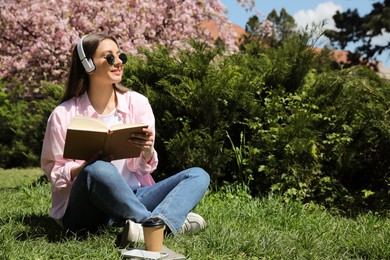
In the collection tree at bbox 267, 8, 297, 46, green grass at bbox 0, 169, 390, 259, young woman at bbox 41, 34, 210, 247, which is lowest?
green grass at bbox 0, 169, 390, 259

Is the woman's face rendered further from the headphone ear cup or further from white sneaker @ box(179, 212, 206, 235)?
white sneaker @ box(179, 212, 206, 235)

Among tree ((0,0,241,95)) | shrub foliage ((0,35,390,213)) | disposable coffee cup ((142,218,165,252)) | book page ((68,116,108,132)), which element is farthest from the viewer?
tree ((0,0,241,95))

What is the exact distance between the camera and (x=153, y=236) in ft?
8.50

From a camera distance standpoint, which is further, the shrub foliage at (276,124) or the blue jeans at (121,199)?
the shrub foliage at (276,124)

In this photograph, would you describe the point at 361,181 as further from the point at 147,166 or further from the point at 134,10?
the point at 134,10

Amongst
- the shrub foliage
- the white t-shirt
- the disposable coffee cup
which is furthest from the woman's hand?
the shrub foliage

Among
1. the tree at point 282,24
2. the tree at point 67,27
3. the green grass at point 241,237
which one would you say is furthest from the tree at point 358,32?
the green grass at point 241,237

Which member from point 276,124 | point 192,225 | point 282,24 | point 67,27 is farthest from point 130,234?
point 282,24

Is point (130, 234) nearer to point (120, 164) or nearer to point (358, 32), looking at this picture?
point (120, 164)

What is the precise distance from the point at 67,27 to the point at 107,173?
749 cm

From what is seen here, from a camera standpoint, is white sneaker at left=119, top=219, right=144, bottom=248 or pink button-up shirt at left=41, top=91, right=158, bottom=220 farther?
pink button-up shirt at left=41, top=91, right=158, bottom=220

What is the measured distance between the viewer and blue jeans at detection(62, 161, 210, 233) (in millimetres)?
2840

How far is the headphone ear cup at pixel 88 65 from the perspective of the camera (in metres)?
3.16

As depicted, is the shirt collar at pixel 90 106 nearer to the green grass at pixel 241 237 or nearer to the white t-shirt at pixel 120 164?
the white t-shirt at pixel 120 164
